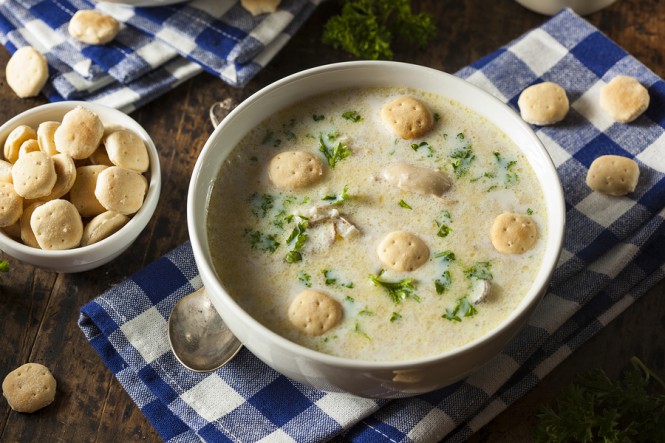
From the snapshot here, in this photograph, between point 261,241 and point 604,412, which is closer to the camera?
point 261,241

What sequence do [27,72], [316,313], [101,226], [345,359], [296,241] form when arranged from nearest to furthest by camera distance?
[345,359] < [316,313] < [296,241] < [101,226] < [27,72]

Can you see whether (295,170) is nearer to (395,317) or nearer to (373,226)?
(373,226)

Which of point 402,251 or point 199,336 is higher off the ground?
point 402,251

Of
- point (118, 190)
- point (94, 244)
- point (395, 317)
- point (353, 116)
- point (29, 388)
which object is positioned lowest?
point (29, 388)

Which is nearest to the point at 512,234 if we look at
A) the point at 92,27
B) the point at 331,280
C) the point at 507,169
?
the point at 507,169

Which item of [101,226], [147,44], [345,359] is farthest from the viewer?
[147,44]

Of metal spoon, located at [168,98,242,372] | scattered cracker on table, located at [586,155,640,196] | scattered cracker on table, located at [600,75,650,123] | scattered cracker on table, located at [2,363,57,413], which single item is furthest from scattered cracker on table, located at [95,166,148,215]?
scattered cracker on table, located at [600,75,650,123]
